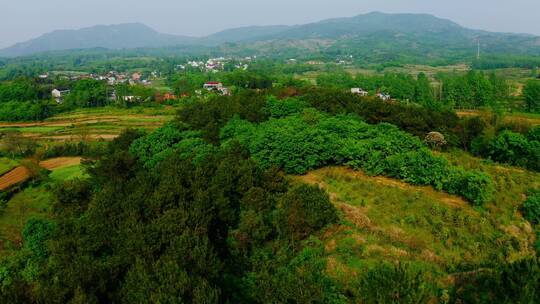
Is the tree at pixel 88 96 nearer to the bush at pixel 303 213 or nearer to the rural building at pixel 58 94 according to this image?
the rural building at pixel 58 94

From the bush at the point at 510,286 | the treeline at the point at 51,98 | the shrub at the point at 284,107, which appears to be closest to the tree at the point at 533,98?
the shrub at the point at 284,107

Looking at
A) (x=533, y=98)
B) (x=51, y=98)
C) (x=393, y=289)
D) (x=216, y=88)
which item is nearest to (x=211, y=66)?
(x=216, y=88)

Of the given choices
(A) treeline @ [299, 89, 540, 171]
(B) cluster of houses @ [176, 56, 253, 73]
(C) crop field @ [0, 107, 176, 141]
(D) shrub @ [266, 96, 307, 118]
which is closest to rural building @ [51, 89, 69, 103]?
(C) crop field @ [0, 107, 176, 141]

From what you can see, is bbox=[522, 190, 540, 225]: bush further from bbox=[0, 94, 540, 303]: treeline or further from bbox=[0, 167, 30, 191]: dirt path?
bbox=[0, 167, 30, 191]: dirt path

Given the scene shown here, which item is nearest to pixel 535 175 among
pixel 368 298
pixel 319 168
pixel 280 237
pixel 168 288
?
pixel 319 168

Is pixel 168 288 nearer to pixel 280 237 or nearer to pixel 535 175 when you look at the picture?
pixel 280 237

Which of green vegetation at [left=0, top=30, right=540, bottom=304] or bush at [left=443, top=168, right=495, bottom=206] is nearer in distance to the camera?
green vegetation at [left=0, top=30, right=540, bottom=304]

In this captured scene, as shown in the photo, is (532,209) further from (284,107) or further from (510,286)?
(284,107)
